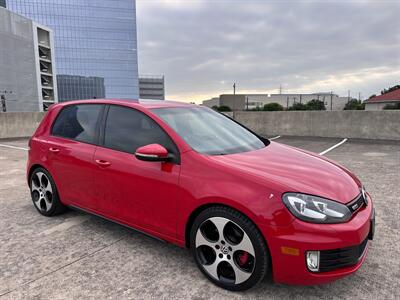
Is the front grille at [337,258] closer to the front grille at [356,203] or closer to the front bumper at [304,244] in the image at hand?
the front bumper at [304,244]

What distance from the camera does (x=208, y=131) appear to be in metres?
3.18

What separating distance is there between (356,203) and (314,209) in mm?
486

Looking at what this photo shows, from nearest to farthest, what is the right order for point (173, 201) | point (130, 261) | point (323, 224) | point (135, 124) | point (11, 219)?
point (323, 224) → point (173, 201) → point (130, 261) → point (135, 124) → point (11, 219)

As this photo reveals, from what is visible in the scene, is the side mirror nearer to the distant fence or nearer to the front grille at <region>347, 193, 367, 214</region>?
the front grille at <region>347, 193, 367, 214</region>

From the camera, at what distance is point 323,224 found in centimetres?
210

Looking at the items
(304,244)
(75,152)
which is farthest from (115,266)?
(304,244)

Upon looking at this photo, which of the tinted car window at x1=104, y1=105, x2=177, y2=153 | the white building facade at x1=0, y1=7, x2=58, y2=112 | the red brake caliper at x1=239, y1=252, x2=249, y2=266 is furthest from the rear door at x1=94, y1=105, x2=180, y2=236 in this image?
the white building facade at x1=0, y1=7, x2=58, y2=112

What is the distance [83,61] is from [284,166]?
88.8 m

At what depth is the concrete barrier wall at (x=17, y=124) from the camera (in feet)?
50.4

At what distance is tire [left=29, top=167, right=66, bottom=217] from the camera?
3887mm

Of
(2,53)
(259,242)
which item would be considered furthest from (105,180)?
(2,53)

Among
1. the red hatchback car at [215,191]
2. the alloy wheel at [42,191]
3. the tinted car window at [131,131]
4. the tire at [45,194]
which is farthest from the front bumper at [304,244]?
the alloy wheel at [42,191]

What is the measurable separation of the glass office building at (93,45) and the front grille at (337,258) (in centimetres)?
8453

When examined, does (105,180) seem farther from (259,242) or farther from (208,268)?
(259,242)
